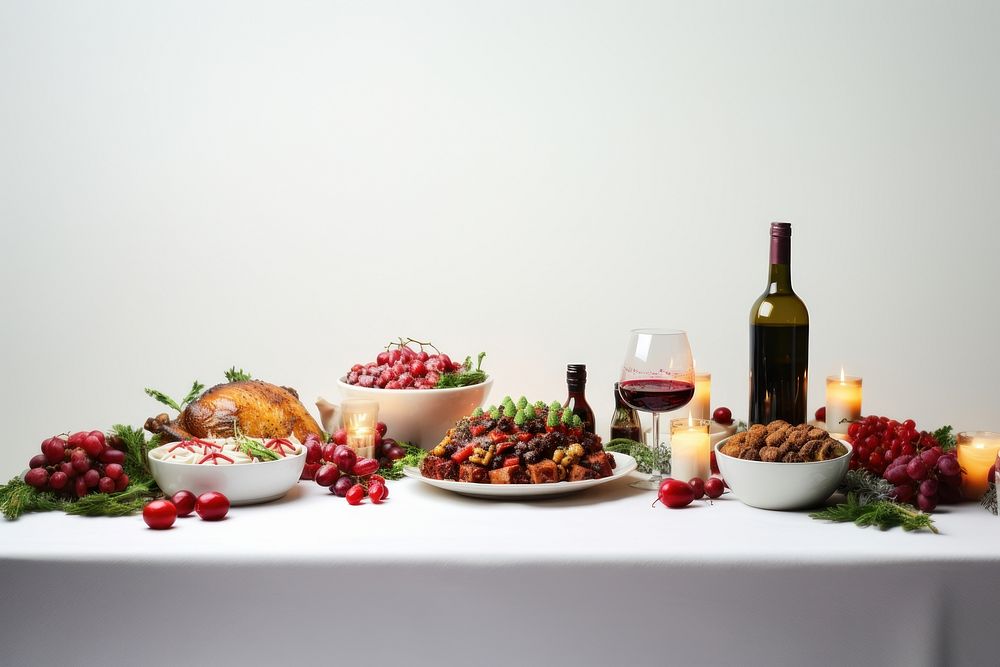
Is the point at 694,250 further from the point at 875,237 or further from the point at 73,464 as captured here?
the point at 73,464

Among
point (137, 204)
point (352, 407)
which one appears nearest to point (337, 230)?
point (137, 204)

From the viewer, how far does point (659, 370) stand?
1.97 meters

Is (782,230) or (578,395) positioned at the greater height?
(782,230)

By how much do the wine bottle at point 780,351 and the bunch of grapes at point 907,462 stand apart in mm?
172

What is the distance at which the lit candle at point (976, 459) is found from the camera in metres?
1.91

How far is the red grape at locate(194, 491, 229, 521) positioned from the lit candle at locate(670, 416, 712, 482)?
0.94 m

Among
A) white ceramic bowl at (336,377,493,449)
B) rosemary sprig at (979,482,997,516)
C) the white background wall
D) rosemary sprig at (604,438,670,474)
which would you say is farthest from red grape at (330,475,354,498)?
→ the white background wall

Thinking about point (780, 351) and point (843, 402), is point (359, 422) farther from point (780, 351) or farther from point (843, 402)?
point (843, 402)

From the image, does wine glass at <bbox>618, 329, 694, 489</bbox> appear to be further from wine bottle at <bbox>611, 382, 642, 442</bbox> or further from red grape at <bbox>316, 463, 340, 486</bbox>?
red grape at <bbox>316, 463, 340, 486</bbox>

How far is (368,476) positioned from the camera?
212 cm

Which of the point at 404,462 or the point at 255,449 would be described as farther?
the point at 404,462

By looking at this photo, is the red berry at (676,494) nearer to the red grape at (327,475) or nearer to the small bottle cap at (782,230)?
the small bottle cap at (782,230)

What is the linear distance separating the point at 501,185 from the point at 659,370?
2.16 meters

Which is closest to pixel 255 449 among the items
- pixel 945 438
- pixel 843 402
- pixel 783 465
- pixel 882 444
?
pixel 783 465
